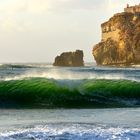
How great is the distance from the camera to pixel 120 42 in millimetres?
156625

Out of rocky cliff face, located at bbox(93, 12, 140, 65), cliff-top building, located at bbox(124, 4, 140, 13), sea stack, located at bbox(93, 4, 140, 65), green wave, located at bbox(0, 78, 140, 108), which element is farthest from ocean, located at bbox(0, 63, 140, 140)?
cliff-top building, located at bbox(124, 4, 140, 13)

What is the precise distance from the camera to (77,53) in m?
163

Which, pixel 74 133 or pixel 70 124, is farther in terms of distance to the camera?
pixel 70 124

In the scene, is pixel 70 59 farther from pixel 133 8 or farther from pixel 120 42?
pixel 133 8

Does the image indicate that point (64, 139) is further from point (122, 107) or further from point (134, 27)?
point (134, 27)

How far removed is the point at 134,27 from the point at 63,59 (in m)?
24.1

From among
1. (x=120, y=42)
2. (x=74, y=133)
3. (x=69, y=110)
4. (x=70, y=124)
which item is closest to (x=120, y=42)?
(x=120, y=42)

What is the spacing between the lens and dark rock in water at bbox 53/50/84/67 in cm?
15554

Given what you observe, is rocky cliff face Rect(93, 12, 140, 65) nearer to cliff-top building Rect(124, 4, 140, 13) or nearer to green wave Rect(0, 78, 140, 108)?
cliff-top building Rect(124, 4, 140, 13)

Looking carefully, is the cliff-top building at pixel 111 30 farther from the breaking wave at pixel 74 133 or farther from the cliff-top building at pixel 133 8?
the breaking wave at pixel 74 133

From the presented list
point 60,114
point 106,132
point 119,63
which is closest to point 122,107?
point 60,114

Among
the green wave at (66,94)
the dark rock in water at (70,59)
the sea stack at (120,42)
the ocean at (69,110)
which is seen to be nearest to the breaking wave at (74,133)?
the ocean at (69,110)

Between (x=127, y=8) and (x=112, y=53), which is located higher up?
(x=127, y=8)

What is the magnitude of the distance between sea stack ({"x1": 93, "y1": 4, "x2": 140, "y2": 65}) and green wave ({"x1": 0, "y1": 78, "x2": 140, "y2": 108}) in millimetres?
124803
